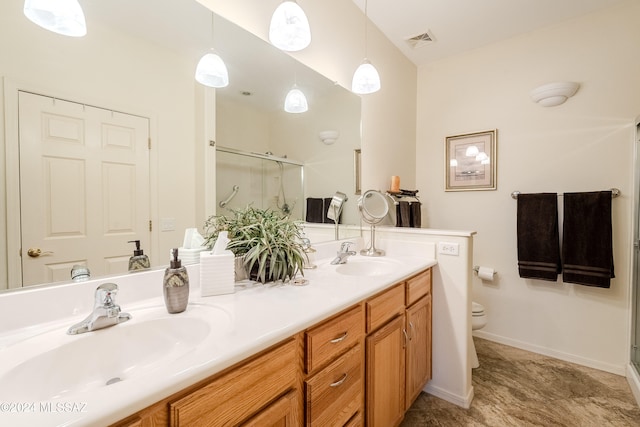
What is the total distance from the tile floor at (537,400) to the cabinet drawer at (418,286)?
0.70 metres

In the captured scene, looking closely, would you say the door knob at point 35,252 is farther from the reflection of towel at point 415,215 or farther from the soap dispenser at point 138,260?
the reflection of towel at point 415,215

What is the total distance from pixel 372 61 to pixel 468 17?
2.61 ft

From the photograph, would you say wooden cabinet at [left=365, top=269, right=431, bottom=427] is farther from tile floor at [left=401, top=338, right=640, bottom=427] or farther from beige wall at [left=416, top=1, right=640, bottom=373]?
beige wall at [left=416, top=1, right=640, bottom=373]

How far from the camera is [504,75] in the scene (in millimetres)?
2465

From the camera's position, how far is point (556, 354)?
7.38ft

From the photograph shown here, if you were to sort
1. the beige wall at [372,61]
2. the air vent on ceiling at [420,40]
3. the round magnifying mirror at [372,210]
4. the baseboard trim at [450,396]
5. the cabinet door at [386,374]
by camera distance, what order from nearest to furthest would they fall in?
the cabinet door at [386,374] → the beige wall at [372,61] → the baseboard trim at [450,396] → the round magnifying mirror at [372,210] → the air vent on ceiling at [420,40]

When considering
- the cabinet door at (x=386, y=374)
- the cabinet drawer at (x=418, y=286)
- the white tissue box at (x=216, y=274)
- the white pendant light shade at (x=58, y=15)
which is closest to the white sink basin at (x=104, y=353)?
the white tissue box at (x=216, y=274)

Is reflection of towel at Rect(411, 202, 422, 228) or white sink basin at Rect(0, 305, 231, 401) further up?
reflection of towel at Rect(411, 202, 422, 228)

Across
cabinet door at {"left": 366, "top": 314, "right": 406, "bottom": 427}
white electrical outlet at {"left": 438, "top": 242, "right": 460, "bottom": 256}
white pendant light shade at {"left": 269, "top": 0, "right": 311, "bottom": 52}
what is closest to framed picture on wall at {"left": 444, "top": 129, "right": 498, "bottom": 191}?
white electrical outlet at {"left": 438, "top": 242, "right": 460, "bottom": 256}

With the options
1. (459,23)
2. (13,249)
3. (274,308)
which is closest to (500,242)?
(459,23)

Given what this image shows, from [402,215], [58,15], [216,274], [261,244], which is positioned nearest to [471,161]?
[402,215]

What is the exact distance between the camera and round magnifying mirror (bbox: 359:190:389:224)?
1957mm

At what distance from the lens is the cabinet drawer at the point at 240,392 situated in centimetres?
58

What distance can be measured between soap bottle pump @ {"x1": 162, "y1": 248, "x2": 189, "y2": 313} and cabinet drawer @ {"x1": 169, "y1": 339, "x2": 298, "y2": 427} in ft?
1.08
